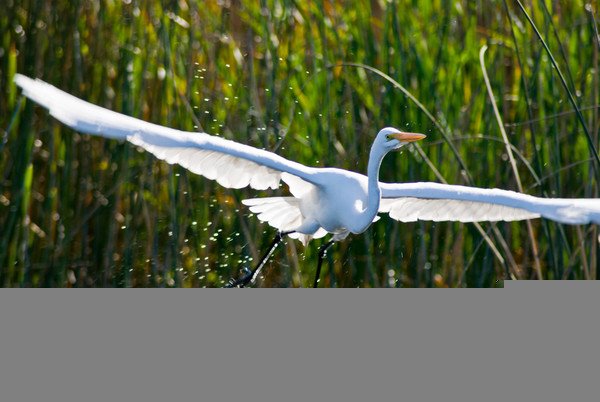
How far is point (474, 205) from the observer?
1795mm

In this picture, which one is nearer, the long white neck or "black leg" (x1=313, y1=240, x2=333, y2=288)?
the long white neck

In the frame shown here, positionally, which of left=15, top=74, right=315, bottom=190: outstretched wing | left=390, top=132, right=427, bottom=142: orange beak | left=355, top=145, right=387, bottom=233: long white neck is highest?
left=15, top=74, right=315, bottom=190: outstretched wing

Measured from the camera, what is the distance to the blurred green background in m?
2.06

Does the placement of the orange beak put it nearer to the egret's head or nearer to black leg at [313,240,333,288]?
the egret's head

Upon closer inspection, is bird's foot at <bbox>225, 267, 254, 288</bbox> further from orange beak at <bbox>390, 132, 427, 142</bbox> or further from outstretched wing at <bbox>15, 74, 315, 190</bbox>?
orange beak at <bbox>390, 132, 427, 142</bbox>

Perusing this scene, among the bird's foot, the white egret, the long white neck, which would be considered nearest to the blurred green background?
the bird's foot

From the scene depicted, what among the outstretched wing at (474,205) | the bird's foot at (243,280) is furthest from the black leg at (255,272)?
the outstretched wing at (474,205)

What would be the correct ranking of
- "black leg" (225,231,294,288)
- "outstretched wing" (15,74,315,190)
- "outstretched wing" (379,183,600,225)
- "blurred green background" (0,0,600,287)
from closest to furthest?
"outstretched wing" (15,74,315,190)
"outstretched wing" (379,183,600,225)
"black leg" (225,231,294,288)
"blurred green background" (0,0,600,287)

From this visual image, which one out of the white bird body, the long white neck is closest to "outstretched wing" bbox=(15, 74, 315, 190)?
the white bird body

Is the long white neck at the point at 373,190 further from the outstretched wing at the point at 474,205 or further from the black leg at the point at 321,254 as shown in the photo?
Answer: the black leg at the point at 321,254

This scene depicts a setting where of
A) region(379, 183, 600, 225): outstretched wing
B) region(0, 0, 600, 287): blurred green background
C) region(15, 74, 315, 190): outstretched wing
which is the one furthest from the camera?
region(0, 0, 600, 287): blurred green background

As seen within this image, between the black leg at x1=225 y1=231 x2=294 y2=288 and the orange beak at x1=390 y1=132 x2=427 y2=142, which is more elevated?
the orange beak at x1=390 y1=132 x2=427 y2=142

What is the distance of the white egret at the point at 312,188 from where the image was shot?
5.00ft

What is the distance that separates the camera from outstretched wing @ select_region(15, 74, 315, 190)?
1479 mm
